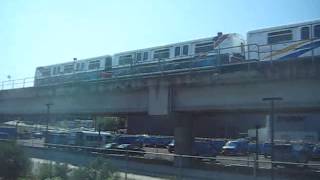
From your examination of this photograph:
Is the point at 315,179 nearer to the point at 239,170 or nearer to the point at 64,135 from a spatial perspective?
the point at 239,170

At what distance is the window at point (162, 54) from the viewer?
37281mm

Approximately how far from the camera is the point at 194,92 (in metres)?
30.8

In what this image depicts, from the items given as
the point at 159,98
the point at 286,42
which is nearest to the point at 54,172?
the point at 159,98

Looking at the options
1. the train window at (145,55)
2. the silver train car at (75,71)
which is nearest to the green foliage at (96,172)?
the train window at (145,55)

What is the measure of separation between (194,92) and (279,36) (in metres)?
6.33

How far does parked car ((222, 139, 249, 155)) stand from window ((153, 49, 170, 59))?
16344 mm

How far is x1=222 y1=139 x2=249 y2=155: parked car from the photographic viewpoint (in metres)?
49.8

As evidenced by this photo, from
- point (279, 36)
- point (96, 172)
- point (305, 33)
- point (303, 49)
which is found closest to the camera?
point (96, 172)

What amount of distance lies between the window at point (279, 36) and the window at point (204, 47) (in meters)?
5.13

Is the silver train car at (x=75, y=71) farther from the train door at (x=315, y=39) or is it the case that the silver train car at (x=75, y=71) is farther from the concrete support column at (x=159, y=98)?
the train door at (x=315, y=39)

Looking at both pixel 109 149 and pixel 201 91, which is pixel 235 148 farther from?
pixel 109 149

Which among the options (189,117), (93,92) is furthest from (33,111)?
(189,117)

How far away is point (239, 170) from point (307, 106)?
603cm

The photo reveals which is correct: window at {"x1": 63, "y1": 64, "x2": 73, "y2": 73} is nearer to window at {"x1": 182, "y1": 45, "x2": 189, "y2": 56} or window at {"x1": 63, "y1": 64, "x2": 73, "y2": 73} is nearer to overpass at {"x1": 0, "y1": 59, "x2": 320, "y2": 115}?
overpass at {"x1": 0, "y1": 59, "x2": 320, "y2": 115}
